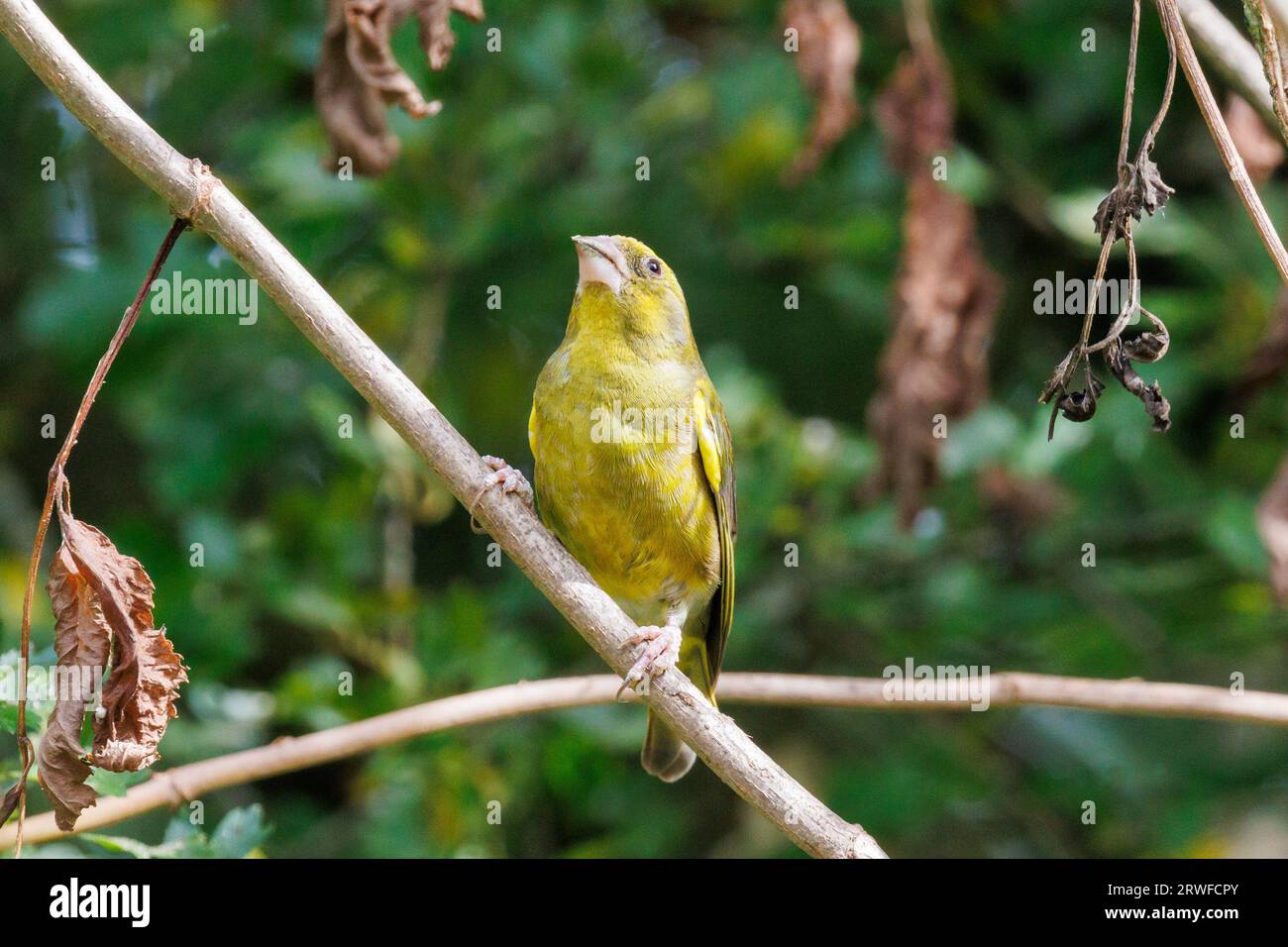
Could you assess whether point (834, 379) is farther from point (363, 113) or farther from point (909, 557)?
point (363, 113)

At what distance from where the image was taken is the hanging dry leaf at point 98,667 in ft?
6.90

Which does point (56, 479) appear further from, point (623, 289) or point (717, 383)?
point (717, 383)

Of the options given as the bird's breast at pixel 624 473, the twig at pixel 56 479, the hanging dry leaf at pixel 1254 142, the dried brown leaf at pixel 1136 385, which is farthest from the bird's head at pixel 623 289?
the dried brown leaf at pixel 1136 385

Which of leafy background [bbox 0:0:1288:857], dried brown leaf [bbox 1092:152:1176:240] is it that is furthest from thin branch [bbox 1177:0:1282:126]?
leafy background [bbox 0:0:1288:857]

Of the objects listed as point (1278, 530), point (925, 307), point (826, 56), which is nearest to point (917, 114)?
point (826, 56)

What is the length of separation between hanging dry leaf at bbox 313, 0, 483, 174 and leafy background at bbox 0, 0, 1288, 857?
4.71ft

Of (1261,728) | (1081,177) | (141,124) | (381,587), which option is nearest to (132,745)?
(141,124)

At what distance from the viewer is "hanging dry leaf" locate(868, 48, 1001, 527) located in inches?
154

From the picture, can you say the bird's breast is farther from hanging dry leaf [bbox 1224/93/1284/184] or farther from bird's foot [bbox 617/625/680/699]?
hanging dry leaf [bbox 1224/93/1284/184]

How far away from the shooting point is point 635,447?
3.58 metres

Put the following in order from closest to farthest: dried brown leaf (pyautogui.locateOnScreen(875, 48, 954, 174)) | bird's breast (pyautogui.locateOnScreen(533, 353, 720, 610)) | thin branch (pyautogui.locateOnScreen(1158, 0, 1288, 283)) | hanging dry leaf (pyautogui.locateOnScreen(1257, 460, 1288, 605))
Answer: thin branch (pyautogui.locateOnScreen(1158, 0, 1288, 283))
hanging dry leaf (pyautogui.locateOnScreen(1257, 460, 1288, 605))
bird's breast (pyautogui.locateOnScreen(533, 353, 720, 610))
dried brown leaf (pyautogui.locateOnScreen(875, 48, 954, 174))

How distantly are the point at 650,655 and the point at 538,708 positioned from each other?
1.13 feet

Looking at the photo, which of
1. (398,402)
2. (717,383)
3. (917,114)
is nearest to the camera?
(398,402)

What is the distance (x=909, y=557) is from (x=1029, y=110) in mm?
1848
